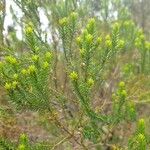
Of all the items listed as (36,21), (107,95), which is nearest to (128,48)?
(107,95)

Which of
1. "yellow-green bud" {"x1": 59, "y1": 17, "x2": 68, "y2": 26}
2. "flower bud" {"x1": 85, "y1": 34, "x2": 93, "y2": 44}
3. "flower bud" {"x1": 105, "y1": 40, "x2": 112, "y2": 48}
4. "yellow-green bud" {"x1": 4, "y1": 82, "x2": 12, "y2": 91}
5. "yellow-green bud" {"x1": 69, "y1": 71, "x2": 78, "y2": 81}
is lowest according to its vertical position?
"yellow-green bud" {"x1": 4, "y1": 82, "x2": 12, "y2": 91}

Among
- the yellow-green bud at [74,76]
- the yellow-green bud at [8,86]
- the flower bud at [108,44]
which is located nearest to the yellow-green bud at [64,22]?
the flower bud at [108,44]

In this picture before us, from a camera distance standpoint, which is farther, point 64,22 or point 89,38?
point 64,22

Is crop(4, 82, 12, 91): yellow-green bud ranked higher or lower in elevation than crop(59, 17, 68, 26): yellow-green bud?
lower

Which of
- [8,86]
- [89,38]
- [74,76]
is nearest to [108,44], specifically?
[89,38]

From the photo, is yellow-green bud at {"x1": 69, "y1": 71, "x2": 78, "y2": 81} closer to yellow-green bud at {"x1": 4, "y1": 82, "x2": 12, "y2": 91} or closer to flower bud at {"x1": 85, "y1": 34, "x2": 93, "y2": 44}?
flower bud at {"x1": 85, "y1": 34, "x2": 93, "y2": 44}

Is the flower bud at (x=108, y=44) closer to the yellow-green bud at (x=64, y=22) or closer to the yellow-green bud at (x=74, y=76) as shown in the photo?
the yellow-green bud at (x=64, y=22)

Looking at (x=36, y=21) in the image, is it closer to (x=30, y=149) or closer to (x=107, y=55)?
(x=107, y=55)

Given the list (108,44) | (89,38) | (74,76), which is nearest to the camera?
(74,76)

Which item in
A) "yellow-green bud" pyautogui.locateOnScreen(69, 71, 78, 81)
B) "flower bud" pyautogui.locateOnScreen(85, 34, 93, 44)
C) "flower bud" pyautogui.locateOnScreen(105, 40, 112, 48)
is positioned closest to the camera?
"yellow-green bud" pyautogui.locateOnScreen(69, 71, 78, 81)

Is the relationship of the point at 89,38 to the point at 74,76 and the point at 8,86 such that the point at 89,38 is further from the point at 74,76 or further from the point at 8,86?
the point at 8,86

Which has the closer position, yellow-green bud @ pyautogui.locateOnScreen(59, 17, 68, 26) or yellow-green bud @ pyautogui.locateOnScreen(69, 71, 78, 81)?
yellow-green bud @ pyautogui.locateOnScreen(69, 71, 78, 81)

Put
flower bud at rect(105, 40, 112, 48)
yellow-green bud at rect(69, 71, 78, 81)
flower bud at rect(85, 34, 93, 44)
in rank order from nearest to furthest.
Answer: yellow-green bud at rect(69, 71, 78, 81) < flower bud at rect(85, 34, 93, 44) < flower bud at rect(105, 40, 112, 48)

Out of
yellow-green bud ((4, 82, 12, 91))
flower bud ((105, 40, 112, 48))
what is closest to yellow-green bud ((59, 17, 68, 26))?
flower bud ((105, 40, 112, 48))
